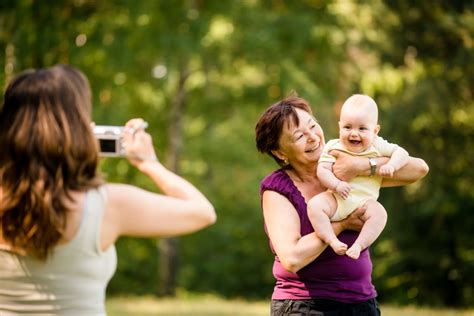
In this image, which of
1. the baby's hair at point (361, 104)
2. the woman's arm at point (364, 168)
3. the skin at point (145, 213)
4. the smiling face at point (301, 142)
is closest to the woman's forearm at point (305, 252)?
the woman's arm at point (364, 168)

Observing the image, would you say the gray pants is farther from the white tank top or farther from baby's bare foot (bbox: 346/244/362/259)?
the white tank top

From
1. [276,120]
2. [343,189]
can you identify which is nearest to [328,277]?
[343,189]

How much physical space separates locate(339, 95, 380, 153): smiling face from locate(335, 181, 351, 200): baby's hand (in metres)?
0.21

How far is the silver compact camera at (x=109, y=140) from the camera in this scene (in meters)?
3.02

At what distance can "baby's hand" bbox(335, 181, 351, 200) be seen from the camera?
3861 millimetres

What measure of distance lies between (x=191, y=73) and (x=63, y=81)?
56.3 feet

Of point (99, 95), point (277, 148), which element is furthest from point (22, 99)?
point (99, 95)

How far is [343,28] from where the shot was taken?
19469 millimetres

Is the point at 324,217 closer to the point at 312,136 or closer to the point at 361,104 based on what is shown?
the point at 312,136

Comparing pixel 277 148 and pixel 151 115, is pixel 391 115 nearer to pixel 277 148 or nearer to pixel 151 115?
pixel 151 115

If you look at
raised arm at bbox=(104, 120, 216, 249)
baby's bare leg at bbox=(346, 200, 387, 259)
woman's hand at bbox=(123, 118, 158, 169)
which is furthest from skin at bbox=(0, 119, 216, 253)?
baby's bare leg at bbox=(346, 200, 387, 259)

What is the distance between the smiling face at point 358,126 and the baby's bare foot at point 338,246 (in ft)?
1.63

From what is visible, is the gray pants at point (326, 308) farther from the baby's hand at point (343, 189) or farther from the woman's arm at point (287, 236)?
the baby's hand at point (343, 189)

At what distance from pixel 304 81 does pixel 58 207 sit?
16.0 m
